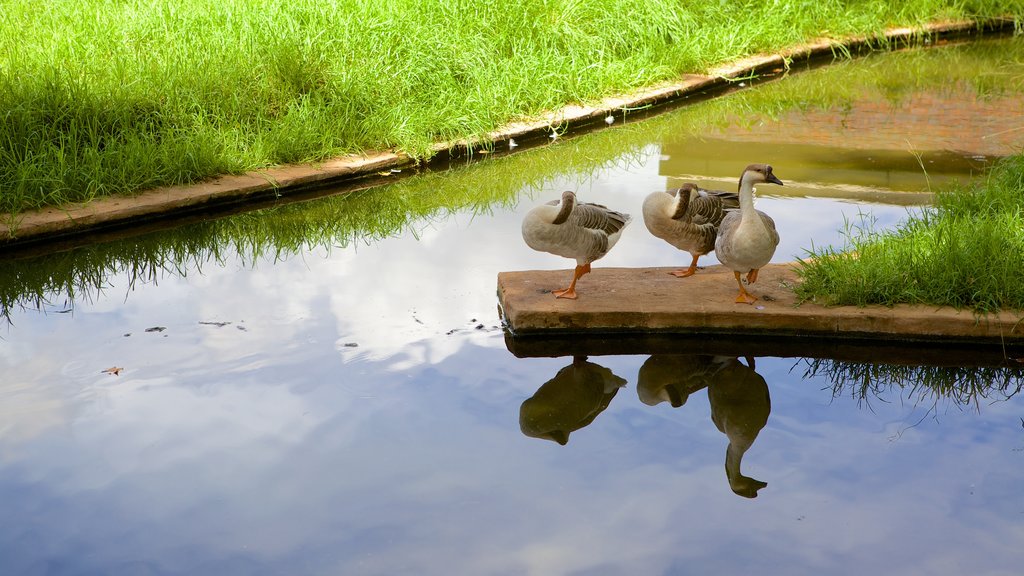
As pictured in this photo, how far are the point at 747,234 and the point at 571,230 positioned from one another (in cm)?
87

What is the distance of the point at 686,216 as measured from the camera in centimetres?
549

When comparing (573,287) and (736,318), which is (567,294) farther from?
(736,318)

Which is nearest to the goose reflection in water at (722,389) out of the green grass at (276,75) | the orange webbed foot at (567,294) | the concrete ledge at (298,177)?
the orange webbed foot at (567,294)

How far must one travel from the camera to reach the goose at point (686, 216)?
5.46m

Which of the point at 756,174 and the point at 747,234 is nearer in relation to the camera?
the point at 747,234

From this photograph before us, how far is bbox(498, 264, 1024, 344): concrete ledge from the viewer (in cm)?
509

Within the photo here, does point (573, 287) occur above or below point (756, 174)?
below

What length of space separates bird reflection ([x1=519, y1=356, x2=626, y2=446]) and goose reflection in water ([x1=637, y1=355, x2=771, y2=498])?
6.9 inches

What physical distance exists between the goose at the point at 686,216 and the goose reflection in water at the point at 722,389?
842 millimetres

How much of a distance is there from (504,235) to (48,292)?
109 inches

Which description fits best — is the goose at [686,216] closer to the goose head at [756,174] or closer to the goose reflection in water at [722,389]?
the goose head at [756,174]

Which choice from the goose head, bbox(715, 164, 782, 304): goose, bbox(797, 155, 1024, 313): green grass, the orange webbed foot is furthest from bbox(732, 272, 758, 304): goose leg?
the orange webbed foot

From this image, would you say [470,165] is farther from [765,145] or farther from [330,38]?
[765,145]

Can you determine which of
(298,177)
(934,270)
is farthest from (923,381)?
(298,177)
